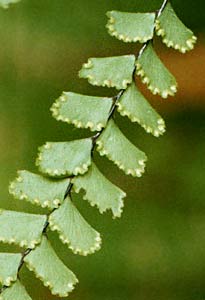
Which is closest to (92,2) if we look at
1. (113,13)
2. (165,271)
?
(113,13)

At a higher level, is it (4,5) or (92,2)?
(4,5)

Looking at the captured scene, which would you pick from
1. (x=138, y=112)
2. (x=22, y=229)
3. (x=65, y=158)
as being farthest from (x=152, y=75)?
(x=22, y=229)

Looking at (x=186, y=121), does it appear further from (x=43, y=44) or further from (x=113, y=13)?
(x=113, y=13)

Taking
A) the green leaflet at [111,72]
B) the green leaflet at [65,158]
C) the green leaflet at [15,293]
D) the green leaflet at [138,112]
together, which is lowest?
the green leaflet at [15,293]

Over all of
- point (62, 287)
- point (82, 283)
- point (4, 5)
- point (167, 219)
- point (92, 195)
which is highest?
point (4, 5)

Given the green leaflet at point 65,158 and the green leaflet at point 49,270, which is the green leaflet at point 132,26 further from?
the green leaflet at point 49,270

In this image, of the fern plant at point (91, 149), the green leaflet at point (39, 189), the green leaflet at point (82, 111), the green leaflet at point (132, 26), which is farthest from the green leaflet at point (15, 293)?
the green leaflet at point (132, 26)

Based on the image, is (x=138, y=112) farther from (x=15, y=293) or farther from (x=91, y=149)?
(x=15, y=293)

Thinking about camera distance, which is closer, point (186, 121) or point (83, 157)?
point (83, 157)
